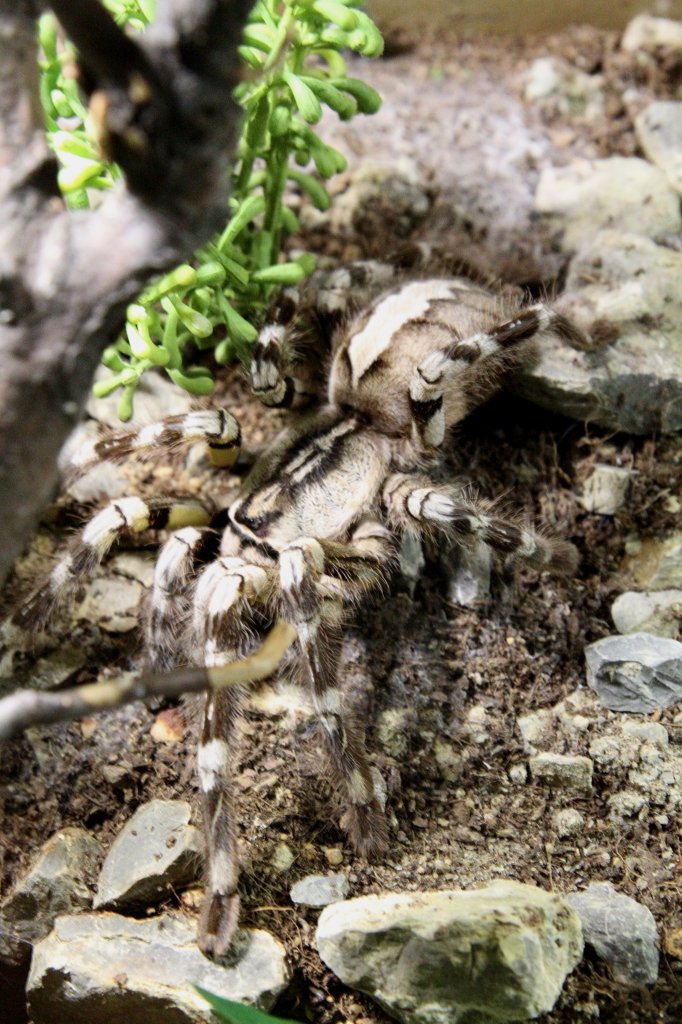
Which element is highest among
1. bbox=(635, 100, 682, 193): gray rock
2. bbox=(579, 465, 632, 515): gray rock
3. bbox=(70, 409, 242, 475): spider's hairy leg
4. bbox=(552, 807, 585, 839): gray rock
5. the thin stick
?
bbox=(635, 100, 682, 193): gray rock

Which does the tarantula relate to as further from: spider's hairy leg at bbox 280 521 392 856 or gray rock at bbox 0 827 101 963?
gray rock at bbox 0 827 101 963

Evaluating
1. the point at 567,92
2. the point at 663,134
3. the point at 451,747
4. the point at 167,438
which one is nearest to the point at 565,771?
the point at 451,747

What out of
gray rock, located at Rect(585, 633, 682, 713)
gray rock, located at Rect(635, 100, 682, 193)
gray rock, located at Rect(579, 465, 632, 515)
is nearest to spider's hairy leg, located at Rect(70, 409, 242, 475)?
gray rock, located at Rect(579, 465, 632, 515)

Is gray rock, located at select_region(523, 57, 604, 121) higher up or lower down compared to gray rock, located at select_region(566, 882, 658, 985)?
higher up

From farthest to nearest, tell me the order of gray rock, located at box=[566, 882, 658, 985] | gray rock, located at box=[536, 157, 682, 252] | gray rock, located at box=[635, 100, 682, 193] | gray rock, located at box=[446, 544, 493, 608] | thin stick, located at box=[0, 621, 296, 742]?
1. gray rock, located at box=[635, 100, 682, 193]
2. gray rock, located at box=[536, 157, 682, 252]
3. gray rock, located at box=[446, 544, 493, 608]
4. gray rock, located at box=[566, 882, 658, 985]
5. thin stick, located at box=[0, 621, 296, 742]

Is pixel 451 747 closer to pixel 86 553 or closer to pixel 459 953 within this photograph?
pixel 459 953

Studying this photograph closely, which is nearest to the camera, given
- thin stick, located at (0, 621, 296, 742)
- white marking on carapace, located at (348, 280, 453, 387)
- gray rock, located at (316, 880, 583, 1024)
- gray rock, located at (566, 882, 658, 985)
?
thin stick, located at (0, 621, 296, 742)
